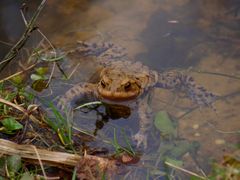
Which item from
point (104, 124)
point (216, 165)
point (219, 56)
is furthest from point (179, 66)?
point (216, 165)

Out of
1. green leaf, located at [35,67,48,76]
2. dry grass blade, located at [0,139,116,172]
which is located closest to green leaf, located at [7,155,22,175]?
dry grass blade, located at [0,139,116,172]

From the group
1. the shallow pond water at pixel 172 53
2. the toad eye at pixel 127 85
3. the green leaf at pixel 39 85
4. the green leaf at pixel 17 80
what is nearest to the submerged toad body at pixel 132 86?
the toad eye at pixel 127 85

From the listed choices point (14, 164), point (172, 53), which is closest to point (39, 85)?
point (14, 164)

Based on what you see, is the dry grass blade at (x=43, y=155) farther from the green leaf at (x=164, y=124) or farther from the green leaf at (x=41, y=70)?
→ the green leaf at (x=41, y=70)

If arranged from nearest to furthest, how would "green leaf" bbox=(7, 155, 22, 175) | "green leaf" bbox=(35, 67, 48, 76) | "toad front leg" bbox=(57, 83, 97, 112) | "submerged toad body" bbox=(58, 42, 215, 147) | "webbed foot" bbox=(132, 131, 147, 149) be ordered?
"green leaf" bbox=(7, 155, 22, 175) < "webbed foot" bbox=(132, 131, 147, 149) < "submerged toad body" bbox=(58, 42, 215, 147) < "toad front leg" bbox=(57, 83, 97, 112) < "green leaf" bbox=(35, 67, 48, 76)

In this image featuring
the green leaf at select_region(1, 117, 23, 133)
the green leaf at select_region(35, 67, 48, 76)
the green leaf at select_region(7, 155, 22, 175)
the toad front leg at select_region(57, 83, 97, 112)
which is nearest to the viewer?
the green leaf at select_region(7, 155, 22, 175)

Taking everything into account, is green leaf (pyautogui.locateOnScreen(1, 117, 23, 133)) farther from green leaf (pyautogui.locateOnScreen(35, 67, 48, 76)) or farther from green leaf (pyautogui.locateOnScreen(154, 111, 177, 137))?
green leaf (pyautogui.locateOnScreen(154, 111, 177, 137))
